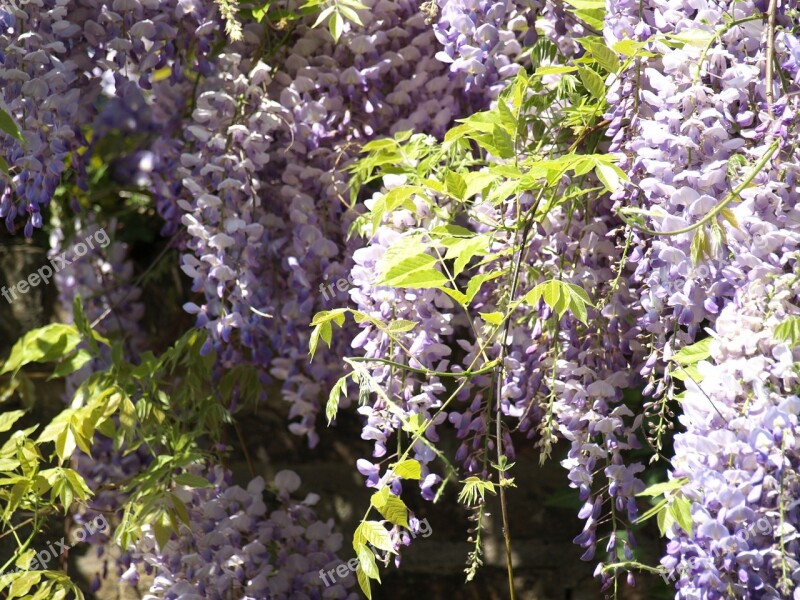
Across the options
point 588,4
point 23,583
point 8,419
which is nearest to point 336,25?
point 588,4

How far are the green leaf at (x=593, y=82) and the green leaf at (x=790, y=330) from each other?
1.33ft

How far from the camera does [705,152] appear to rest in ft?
3.91

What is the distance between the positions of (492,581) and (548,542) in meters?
0.13

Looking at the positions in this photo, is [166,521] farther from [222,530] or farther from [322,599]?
[322,599]

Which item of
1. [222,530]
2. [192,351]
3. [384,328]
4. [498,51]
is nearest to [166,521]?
[222,530]

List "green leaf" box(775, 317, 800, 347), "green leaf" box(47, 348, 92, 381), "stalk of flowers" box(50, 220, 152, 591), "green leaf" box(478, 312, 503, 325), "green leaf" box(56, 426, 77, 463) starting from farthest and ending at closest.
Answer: "stalk of flowers" box(50, 220, 152, 591) < "green leaf" box(47, 348, 92, 381) < "green leaf" box(56, 426, 77, 463) < "green leaf" box(478, 312, 503, 325) < "green leaf" box(775, 317, 800, 347)

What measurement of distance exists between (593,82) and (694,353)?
1.20 feet

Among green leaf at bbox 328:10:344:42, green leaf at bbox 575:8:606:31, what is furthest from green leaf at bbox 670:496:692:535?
green leaf at bbox 328:10:344:42

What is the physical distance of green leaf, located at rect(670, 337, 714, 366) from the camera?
1.21 meters

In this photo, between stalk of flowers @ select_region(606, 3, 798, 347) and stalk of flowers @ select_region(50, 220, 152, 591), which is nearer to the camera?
stalk of flowers @ select_region(606, 3, 798, 347)

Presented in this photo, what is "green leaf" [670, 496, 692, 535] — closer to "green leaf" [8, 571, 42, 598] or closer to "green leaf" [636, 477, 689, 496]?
"green leaf" [636, 477, 689, 496]

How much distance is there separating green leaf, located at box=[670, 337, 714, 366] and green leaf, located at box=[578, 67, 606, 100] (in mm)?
343

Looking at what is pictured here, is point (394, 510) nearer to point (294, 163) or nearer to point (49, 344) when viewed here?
point (294, 163)

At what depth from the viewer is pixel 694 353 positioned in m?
1.22
